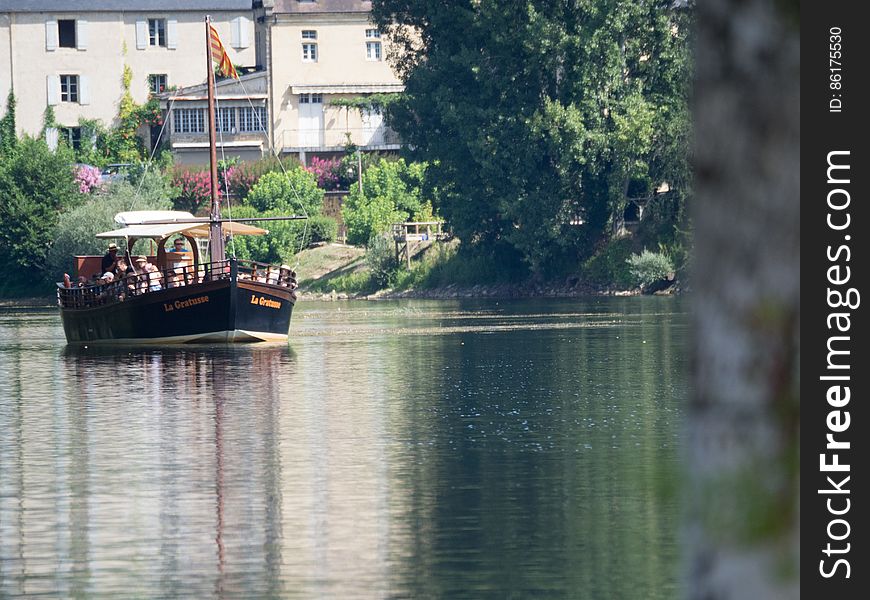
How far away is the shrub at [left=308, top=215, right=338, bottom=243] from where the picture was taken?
9025cm

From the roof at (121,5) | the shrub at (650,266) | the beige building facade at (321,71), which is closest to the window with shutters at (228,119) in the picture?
the beige building facade at (321,71)

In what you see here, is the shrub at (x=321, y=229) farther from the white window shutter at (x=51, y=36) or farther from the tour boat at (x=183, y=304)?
the tour boat at (x=183, y=304)

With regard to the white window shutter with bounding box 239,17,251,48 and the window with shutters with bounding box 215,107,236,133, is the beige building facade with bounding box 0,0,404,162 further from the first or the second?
the white window shutter with bounding box 239,17,251,48

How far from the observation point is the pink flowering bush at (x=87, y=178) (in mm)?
94375

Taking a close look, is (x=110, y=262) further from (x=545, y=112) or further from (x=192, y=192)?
(x=192, y=192)

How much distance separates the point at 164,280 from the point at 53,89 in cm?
6043

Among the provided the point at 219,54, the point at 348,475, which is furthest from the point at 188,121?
the point at 348,475

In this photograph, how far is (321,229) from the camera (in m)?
90.2

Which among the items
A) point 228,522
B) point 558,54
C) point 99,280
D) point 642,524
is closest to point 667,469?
point 642,524

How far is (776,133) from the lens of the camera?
4.68 m

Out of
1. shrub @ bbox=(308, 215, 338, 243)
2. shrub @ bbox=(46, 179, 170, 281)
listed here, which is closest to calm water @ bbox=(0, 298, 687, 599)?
shrub @ bbox=(46, 179, 170, 281)

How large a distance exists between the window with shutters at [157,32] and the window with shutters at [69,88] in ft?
18.2

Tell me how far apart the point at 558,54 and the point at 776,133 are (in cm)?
6814

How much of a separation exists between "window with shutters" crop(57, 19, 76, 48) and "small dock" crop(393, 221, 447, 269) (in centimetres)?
Result: 3118
